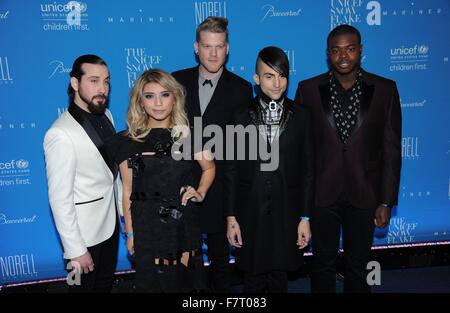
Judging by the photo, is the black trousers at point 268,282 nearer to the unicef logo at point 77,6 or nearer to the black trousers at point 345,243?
the black trousers at point 345,243

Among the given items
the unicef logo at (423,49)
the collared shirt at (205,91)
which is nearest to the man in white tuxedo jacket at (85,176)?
the collared shirt at (205,91)

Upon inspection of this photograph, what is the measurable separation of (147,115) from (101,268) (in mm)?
1146

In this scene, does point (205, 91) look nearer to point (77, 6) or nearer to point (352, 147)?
point (352, 147)

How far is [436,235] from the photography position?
4516 millimetres

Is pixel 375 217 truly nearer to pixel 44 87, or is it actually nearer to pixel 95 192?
pixel 95 192

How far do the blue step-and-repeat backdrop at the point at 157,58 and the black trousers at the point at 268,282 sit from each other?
1774 millimetres

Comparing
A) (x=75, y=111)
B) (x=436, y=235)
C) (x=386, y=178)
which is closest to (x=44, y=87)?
(x=75, y=111)

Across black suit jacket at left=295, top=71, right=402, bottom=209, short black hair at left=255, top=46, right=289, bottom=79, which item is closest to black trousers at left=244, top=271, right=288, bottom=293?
black suit jacket at left=295, top=71, right=402, bottom=209

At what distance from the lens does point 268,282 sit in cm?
305

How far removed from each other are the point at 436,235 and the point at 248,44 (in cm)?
297

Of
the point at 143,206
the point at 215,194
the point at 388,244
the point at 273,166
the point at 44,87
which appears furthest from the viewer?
the point at 388,244

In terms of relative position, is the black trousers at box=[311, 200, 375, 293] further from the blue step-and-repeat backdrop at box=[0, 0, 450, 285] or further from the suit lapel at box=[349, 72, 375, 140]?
the blue step-and-repeat backdrop at box=[0, 0, 450, 285]

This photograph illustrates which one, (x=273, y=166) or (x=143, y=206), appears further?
(x=273, y=166)

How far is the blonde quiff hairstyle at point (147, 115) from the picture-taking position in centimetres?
264
